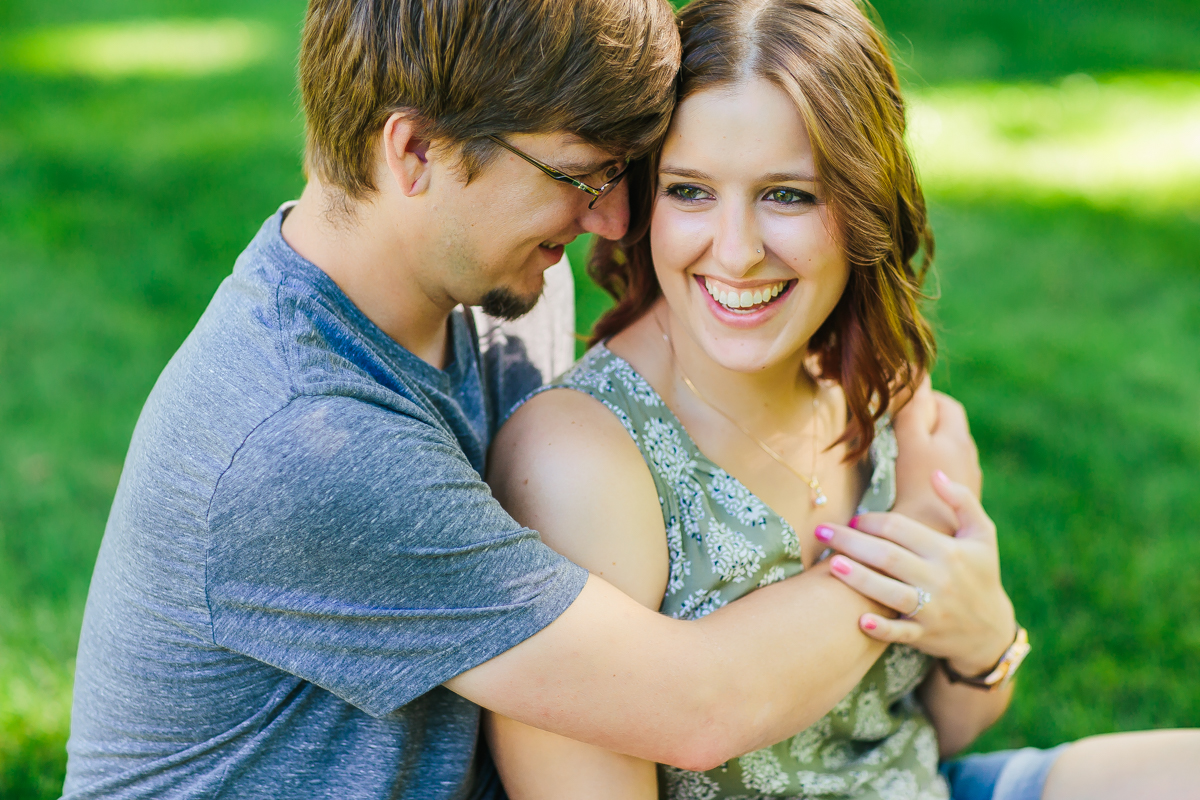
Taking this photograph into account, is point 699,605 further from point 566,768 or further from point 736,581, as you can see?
point 566,768

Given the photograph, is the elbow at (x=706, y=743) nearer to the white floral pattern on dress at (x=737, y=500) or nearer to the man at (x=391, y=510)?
the man at (x=391, y=510)

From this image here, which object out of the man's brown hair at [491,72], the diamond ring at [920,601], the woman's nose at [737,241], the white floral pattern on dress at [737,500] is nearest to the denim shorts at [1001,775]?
the diamond ring at [920,601]

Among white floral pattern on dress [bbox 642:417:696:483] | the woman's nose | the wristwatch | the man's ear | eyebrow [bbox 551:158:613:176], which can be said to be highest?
the man's ear

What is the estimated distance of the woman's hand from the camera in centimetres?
230

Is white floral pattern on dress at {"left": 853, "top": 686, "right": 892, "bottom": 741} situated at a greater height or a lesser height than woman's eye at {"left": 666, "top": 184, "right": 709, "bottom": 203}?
lesser

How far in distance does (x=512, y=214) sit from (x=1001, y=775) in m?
1.74

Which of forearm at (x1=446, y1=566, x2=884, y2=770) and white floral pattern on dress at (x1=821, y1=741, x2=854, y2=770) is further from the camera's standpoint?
white floral pattern on dress at (x1=821, y1=741, x2=854, y2=770)

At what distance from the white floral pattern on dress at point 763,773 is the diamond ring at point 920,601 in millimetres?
407

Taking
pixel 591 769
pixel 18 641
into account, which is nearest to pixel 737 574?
pixel 591 769

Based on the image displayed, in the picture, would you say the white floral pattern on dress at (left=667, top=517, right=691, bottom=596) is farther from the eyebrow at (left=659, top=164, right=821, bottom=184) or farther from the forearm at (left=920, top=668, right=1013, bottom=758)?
the forearm at (left=920, top=668, right=1013, bottom=758)

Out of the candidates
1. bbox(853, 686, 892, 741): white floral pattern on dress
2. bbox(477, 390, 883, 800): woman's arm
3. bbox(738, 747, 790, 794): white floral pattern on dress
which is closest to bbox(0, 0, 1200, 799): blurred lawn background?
bbox(477, 390, 883, 800): woman's arm

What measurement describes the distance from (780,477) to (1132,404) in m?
3.37

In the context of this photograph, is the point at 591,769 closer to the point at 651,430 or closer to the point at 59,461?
the point at 651,430

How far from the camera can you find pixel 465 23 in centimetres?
206
